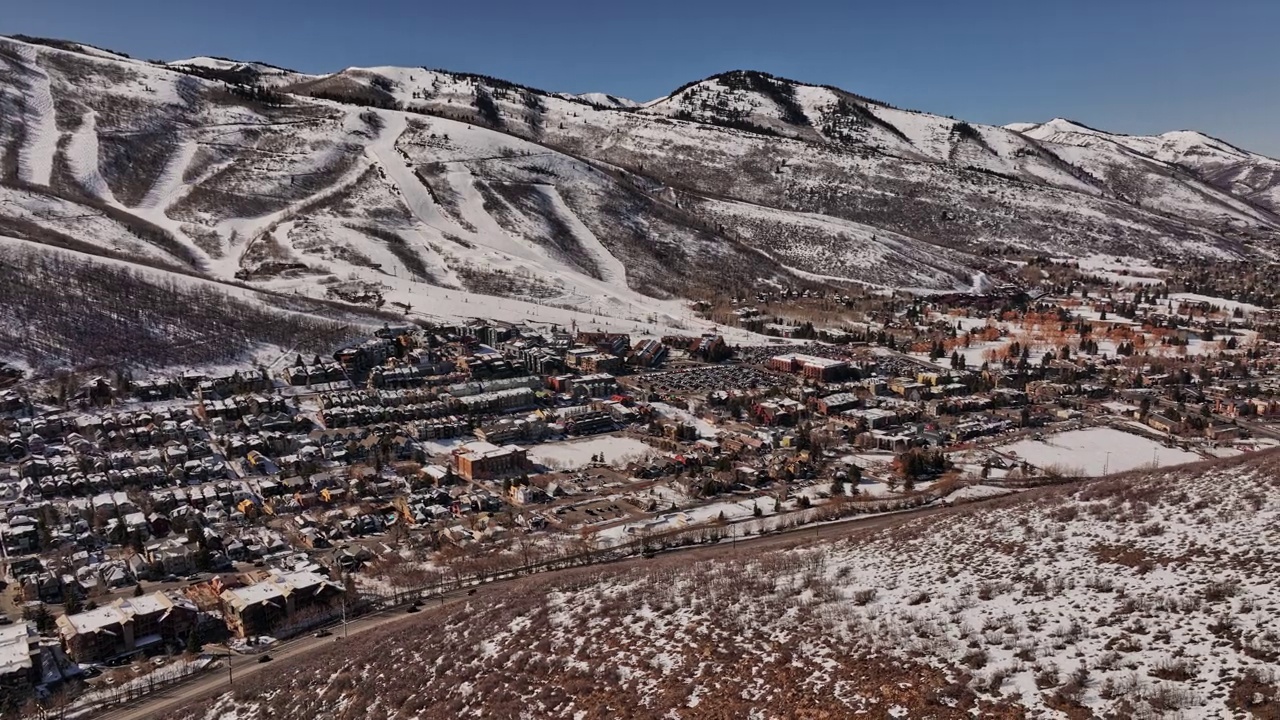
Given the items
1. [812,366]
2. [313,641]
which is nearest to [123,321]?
[313,641]

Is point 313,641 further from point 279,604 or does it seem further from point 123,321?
point 123,321

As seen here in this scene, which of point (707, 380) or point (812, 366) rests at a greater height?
point (812, 366)

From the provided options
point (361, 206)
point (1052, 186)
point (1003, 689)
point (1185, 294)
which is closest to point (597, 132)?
point (361, 206)

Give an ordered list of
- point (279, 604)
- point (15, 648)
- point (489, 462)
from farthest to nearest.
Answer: point (489, 462) < point (279, 604) < point (15, 648)

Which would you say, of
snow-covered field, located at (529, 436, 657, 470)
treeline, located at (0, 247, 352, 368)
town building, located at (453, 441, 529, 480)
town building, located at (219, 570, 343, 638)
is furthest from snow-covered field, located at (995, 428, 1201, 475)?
treeline, located at (0, 247, 352, 368)

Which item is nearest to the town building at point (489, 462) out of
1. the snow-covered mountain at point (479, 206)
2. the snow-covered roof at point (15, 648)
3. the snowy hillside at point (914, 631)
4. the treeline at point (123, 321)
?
the snowy hillside at point (914, 631)

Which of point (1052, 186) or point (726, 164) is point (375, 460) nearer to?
point (726, 164)

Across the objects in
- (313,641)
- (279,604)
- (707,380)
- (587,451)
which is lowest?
(313,641)

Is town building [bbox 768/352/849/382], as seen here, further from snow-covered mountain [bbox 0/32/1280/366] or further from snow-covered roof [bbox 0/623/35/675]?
snow-covered roof [bbox 0/623/35/675]
